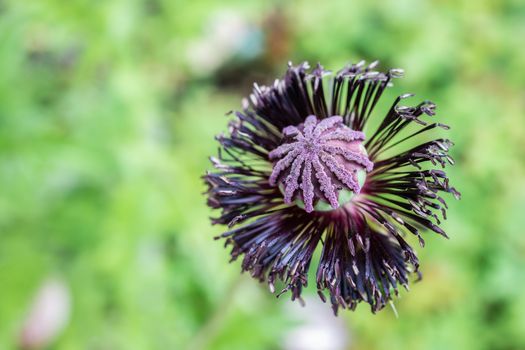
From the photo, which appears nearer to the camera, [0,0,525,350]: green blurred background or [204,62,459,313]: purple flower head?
[204,62,459,313]: purple flower head

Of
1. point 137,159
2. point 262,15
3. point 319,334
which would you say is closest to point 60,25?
point 137,159

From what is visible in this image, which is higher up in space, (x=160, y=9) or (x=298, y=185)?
(x=160, y=9)

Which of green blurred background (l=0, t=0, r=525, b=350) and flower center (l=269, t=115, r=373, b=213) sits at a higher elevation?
green blurred background (l=0, t=0, r=525, b=350)

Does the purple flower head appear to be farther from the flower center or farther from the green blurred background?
the green blurred background

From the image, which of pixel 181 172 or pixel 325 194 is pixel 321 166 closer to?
pixel 325 194

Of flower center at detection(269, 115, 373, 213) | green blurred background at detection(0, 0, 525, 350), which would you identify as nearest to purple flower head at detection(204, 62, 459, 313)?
flower center at detection(269, 115, 373, 213)

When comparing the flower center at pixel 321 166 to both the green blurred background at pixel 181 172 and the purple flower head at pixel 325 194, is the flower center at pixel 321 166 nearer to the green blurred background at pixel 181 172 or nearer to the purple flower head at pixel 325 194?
the purple flower head at pixel 325 194

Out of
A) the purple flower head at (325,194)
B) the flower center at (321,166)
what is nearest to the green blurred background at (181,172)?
the purple flower head at (325,194)

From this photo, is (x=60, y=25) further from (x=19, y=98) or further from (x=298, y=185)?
(x=298, y=185)
